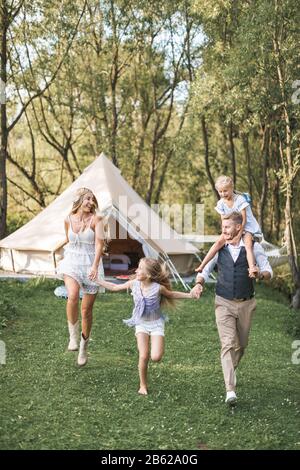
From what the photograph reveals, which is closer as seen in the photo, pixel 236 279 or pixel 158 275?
pixel 236 279

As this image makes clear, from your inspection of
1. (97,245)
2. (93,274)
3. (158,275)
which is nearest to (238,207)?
(158,275)

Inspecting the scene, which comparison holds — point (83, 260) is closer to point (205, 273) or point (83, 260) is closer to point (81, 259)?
point (81, 259)

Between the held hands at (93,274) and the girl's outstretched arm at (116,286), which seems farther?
the held hands at (93,274)

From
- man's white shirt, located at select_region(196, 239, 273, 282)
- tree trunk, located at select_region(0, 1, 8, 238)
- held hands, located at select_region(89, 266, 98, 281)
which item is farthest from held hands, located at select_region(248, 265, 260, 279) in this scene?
tree trunk, located at select_region(0, 1, 8, 238)

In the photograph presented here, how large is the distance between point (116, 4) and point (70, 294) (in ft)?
57.9

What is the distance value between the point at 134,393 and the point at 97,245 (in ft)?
5.01

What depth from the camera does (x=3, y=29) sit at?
1777cm

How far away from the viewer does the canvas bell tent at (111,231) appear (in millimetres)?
14383

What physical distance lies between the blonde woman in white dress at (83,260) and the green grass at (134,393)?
1.64 ft

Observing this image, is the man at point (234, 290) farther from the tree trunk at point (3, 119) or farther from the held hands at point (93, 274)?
the tree trunk at point (3, 119)

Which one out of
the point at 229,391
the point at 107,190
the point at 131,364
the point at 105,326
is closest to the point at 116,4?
the point at 107,190

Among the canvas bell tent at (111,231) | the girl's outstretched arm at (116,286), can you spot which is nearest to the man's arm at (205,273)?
the girl's outstretched arm at (116,286)

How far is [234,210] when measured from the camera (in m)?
6.67

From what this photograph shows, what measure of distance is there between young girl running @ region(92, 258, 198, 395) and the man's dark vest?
343 millimetres
